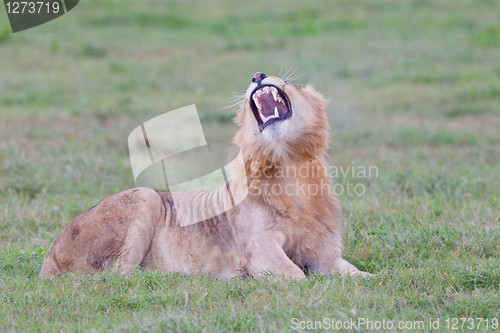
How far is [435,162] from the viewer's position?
31.6 feet

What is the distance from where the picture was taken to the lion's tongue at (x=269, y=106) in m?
5.73

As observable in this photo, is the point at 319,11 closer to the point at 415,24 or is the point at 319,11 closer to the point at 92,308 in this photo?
the point at 415,24

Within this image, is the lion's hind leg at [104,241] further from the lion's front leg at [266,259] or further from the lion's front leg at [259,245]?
the lion's front leg at [266,259]

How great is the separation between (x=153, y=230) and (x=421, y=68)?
998 cm

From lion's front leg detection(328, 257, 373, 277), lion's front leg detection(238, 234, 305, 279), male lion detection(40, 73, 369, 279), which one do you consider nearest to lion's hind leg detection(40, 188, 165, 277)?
male lion detection(40, 73, 369, 279)

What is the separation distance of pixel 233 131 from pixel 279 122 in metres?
5.65

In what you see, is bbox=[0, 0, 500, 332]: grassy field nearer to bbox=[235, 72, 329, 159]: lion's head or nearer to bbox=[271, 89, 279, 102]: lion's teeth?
bbox=[235, 72, 329, 159]: lion's head

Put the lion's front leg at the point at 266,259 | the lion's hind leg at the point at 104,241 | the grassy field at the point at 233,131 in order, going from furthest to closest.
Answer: the lion's hind leg at the point at 104,241 → the lion's front leg at the point at 266,259 → the grassy field at the point at 233,131

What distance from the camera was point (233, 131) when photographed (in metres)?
11.3

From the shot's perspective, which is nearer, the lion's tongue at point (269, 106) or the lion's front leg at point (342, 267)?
the lion's front leg at point (342, 267)

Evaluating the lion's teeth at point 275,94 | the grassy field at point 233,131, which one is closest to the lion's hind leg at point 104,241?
the grassy field at point 233,131

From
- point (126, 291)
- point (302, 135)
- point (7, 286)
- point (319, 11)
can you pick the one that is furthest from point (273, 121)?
point (319, 11)

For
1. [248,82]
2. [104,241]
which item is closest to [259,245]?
[104,241]

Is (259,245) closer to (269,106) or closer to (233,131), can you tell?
(269,106)
